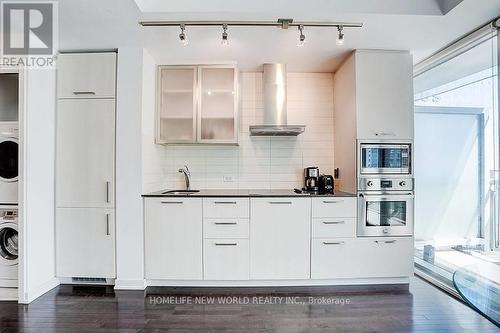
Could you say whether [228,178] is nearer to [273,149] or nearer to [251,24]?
[273,149]

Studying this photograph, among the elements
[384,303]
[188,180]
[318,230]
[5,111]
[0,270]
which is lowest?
[384,303]

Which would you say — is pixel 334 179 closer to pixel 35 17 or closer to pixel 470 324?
pixel 470 324

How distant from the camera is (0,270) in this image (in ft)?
8.39

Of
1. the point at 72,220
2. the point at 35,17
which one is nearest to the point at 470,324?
the point at 72,220

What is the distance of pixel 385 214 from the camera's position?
2830 mm

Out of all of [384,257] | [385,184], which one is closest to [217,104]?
[385,184]

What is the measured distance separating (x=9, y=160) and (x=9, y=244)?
0.82 m

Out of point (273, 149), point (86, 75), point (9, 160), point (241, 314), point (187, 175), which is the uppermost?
point (86, 75)

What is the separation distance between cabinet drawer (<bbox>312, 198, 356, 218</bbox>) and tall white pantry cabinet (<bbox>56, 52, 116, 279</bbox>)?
207cm

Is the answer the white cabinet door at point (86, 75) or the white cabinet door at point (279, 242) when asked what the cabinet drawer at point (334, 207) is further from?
the white cabinet door at point (86, 75)

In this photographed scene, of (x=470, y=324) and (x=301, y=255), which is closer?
(x=470, y=324)

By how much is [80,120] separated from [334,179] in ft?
9.61

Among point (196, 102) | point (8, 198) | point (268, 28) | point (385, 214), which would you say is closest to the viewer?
point (268, 28)

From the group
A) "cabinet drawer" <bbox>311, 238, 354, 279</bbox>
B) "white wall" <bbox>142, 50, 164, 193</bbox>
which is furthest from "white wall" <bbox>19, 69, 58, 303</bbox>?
"cabinet drawer" <bbox>311, 238, 354, 279</bbox>
